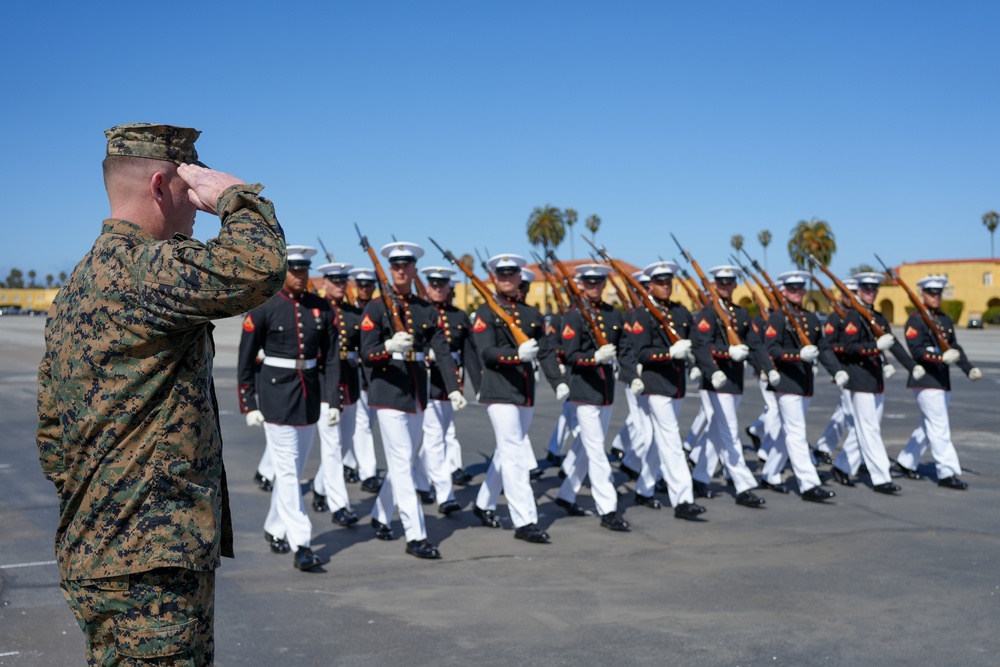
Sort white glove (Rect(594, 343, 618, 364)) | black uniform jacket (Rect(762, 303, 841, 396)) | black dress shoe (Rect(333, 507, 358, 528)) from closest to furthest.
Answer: black dress shoe (Rect(333, 507, 358, 528))
white glove (Rect(594, 343, 618, 364))
black uniform jacket (Rect(762, 303, 841, 396))

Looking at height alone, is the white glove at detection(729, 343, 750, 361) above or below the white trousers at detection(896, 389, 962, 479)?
above

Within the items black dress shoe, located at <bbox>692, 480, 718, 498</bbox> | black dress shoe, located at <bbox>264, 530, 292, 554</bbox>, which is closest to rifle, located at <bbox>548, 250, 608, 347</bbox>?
black dress shoe, located at <bbox>692, 480, 718, 498</bbox>

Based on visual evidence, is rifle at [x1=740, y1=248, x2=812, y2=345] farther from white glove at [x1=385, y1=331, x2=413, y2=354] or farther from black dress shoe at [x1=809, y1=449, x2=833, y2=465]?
white glove at [x1=385, y1=331, x2=413, y2=354]

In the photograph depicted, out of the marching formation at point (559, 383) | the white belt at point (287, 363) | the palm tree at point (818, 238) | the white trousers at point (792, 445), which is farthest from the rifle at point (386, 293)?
the palm tree at point (818, 238)

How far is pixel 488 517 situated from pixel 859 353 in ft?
14.0

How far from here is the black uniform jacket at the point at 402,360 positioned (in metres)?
7.77

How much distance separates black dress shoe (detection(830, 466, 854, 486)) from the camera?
1003 centimetres

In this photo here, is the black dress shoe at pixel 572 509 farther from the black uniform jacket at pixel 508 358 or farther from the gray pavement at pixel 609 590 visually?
the black uniform jacket at pixel 508 358

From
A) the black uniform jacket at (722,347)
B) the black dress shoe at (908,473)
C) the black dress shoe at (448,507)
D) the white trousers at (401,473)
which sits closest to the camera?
the white trousers at (401,473)

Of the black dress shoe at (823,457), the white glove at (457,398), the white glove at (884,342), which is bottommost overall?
the black dress shoe at (823,457)

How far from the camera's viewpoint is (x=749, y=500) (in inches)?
350

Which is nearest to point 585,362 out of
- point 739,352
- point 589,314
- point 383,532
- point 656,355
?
point 589,314

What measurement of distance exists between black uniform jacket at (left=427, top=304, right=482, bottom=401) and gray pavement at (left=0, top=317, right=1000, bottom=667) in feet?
3.55

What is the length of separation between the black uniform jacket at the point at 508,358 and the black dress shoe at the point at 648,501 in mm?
1649
